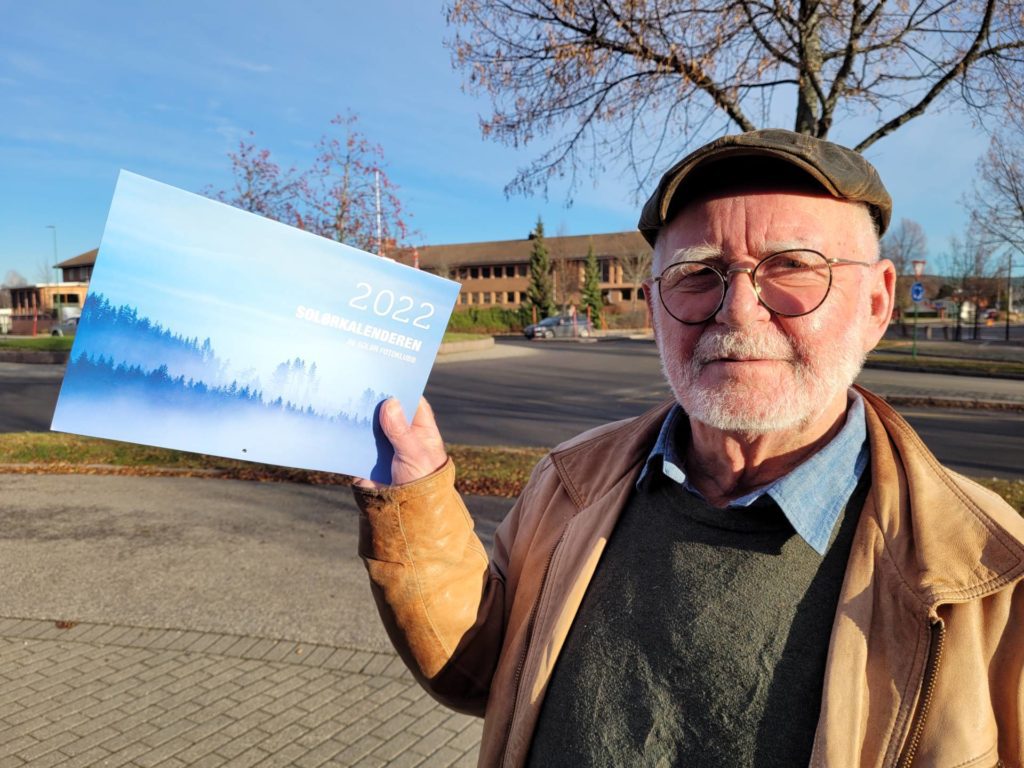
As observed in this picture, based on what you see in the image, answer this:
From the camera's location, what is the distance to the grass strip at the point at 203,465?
7.64 meters

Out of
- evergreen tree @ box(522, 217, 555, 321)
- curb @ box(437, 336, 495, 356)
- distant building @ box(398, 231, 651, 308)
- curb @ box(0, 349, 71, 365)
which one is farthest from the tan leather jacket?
distant building @ box(398, 231, 651, 308)

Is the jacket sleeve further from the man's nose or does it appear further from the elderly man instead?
the man's nose

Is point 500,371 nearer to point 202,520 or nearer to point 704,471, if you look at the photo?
point 202,520

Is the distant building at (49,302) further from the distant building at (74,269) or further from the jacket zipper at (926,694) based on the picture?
the jacket zipper at (926,694)

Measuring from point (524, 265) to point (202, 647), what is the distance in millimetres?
71156

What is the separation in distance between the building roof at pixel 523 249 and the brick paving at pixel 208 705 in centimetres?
5995

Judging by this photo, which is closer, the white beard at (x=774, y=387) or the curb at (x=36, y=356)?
the white beard at (x=774, y=387)

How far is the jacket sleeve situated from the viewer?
1638mm

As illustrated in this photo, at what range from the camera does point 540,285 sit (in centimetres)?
5809

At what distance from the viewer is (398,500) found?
1621mm

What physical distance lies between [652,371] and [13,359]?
20.9 meters

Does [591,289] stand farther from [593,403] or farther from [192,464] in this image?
[192,464]

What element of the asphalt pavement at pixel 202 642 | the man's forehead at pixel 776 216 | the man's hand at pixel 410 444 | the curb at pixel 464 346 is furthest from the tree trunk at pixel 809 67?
the curb at pixel 464 346

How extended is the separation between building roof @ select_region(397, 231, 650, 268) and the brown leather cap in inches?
2435
